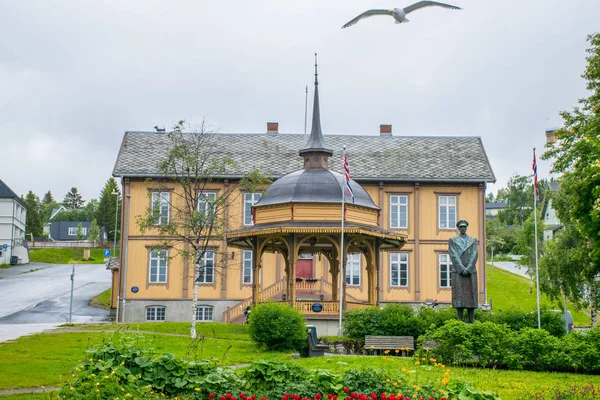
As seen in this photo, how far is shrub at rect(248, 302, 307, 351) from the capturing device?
74.5 feet

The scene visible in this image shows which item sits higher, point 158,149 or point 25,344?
point 158,149

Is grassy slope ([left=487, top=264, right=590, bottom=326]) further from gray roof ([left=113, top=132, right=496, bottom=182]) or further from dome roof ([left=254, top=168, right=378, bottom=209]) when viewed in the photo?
dome roof ([left=254, top=168, right=378, bottom=209])

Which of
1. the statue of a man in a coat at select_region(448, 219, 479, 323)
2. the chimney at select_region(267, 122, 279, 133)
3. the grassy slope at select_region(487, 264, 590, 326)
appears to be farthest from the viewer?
the chimney at select_region(267, 122, 279, 133)

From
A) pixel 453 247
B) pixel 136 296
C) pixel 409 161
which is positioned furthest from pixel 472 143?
pixel 453 247

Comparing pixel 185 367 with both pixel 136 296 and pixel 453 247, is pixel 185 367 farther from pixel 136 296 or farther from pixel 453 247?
pixel 136 296

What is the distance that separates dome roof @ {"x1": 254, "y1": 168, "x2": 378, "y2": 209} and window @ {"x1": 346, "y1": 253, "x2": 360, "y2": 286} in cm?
1334

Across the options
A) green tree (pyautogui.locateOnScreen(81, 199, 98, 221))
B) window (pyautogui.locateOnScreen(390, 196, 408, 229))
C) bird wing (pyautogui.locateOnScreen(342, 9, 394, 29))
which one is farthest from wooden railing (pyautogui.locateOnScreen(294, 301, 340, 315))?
green tree (pyautogui.locateOnScreen(81, 199, 98, 221))

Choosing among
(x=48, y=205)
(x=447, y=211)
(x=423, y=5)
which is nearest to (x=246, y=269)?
(x=447, y=211)

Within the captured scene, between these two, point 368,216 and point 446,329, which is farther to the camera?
point 368,216

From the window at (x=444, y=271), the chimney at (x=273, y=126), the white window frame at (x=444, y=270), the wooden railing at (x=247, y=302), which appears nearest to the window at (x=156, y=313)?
the wooden railing at (x=247, y=302)

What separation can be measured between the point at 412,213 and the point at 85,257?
5947cm

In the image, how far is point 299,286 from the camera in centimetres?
4222

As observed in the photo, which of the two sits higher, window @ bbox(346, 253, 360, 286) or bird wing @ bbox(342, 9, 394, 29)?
bird wing @ bbox(342, 9, 394, 29)

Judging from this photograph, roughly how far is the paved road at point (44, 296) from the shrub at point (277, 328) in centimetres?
957
